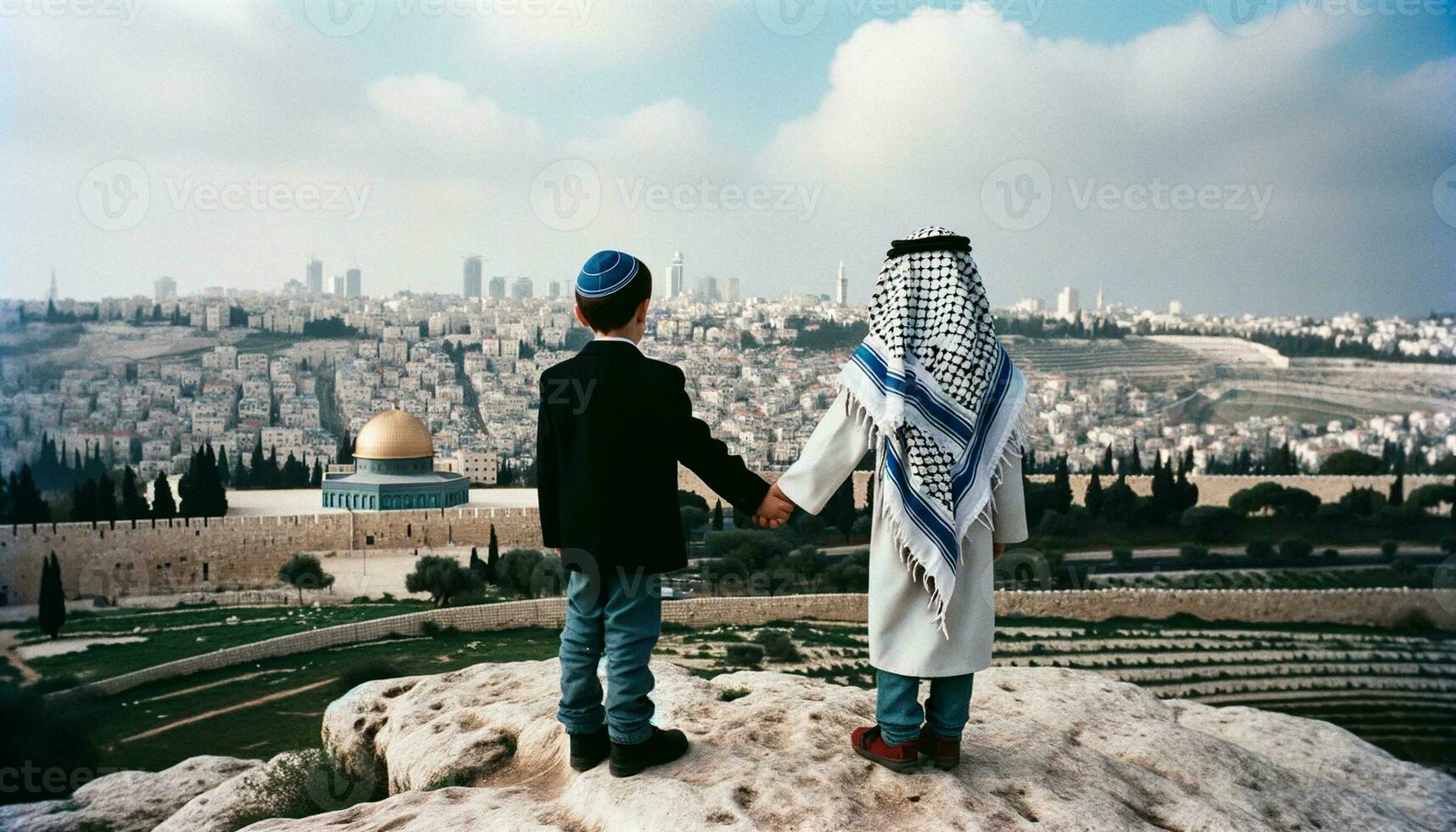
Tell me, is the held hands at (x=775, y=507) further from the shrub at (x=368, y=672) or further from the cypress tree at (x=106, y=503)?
the cypress tree at (x=106, y=503)

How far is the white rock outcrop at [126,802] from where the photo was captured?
4.58 meters

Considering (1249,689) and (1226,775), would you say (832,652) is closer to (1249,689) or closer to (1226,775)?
(1249,689)

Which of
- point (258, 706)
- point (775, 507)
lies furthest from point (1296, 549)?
point (775, 507)

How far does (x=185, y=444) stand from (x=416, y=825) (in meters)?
21.2

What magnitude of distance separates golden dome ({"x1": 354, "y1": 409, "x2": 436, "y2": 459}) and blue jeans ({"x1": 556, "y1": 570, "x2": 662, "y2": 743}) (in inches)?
606

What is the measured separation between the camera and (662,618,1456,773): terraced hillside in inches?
552

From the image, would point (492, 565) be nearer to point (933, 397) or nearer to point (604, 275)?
point (604, 275)

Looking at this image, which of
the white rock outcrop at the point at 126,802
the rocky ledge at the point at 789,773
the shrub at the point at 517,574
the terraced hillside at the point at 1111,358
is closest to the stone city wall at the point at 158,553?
the shrub at the point at 517,574

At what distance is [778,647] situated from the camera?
1362cm

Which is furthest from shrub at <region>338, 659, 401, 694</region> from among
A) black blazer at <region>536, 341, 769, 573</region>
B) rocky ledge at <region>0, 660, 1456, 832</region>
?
black blazer at <region>536, 341, 769, 573</region>

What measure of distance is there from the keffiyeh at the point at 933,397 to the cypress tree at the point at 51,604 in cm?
1321

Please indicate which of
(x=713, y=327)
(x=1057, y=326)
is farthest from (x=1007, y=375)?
(x=1057, y=326)

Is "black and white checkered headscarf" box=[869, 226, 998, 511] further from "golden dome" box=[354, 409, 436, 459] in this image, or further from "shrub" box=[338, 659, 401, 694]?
"golden dome" box=[354, 409, 436, 459]

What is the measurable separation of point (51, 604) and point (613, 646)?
13.2 m
